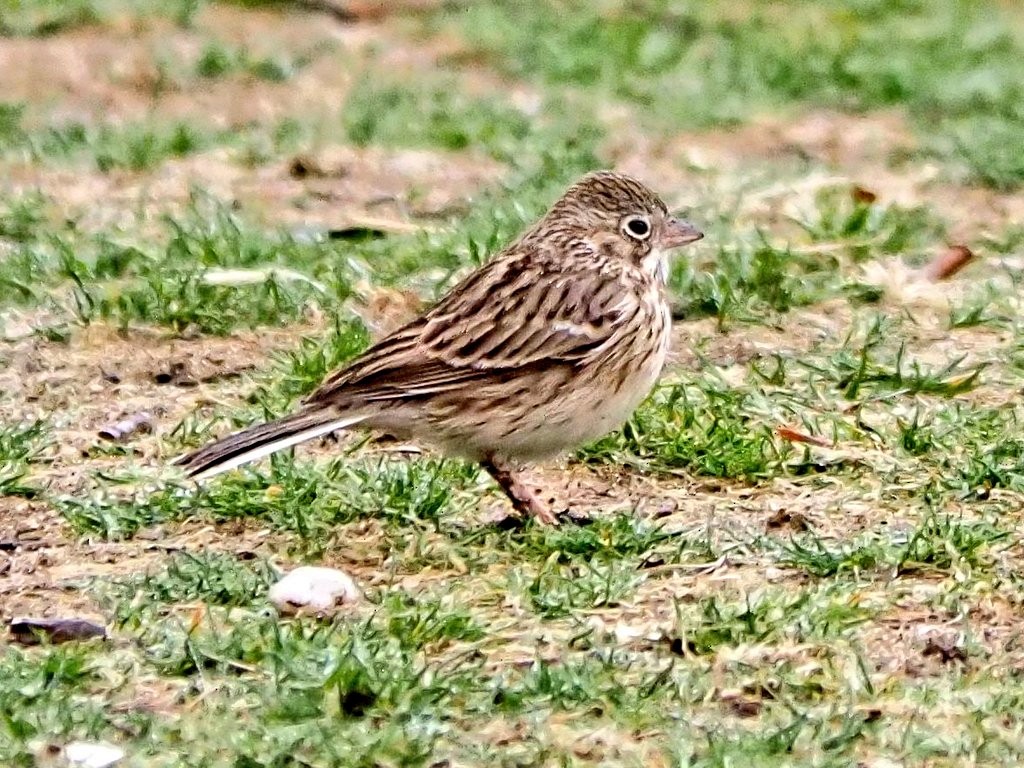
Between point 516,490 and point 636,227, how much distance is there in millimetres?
1162

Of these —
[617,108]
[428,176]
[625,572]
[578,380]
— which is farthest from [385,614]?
[617,108]

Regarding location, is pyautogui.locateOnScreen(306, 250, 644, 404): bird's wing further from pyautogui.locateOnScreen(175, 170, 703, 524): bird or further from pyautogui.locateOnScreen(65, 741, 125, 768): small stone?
pyautogui.locateOnScreen(65, 741, 125, 768): small stone

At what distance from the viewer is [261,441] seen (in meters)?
6.70

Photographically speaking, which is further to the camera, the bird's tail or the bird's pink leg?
the bird's pink leg

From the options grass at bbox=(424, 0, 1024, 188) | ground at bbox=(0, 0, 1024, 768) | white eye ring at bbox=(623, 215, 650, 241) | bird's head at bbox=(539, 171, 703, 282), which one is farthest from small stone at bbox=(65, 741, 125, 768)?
grass at bbox=(424, 0, 1024, 188)

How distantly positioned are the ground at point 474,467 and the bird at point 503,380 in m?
0.27

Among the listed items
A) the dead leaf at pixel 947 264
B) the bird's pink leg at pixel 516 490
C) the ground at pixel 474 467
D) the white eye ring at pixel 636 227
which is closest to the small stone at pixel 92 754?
the ground at pixel 474 467

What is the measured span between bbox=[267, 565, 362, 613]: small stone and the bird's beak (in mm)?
1944

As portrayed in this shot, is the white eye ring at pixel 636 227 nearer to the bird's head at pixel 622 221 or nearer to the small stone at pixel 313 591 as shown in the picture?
the bird's head at pixel 622 221

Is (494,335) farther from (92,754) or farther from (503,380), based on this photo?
(92,754)

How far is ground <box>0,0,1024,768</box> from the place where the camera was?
5.66 meters

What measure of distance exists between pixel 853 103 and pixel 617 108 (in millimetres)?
1354

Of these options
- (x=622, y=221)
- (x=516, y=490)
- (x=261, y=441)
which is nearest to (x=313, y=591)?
(x=261, y=441)

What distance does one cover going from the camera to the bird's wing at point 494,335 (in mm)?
6922
